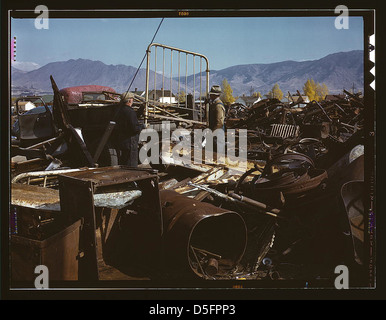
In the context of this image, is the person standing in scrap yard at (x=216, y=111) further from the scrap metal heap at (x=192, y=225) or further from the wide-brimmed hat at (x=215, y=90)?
the scrap metal heap at (x=192, y=225)

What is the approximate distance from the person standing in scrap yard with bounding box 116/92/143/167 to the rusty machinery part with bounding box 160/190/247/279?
2499 mm

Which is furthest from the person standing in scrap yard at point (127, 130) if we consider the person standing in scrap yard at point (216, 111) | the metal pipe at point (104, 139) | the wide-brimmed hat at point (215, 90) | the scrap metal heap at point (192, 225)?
the wide-brimmed hat at point (215, 90)

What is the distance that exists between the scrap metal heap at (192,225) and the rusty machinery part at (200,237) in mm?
11

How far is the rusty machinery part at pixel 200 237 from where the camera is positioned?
11.4 feet

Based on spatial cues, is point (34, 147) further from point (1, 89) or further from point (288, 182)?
point (288, 182)

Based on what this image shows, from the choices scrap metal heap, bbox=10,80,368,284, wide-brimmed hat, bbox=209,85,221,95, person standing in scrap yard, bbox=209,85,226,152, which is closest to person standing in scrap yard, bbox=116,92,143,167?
scrap metal heap, bbox=10,80,368,284

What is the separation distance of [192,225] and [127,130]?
3.55m

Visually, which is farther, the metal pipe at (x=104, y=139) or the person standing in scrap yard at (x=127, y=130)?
the metal pipe at (x=104, y=139)

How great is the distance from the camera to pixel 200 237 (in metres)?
4.44

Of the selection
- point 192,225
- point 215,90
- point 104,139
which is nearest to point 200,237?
point 192,225

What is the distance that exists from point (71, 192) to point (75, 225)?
1.09 feet

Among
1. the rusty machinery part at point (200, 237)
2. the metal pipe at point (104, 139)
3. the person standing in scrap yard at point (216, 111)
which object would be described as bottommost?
the rusty machinery part at point (200, 237)

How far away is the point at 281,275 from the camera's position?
162 inches

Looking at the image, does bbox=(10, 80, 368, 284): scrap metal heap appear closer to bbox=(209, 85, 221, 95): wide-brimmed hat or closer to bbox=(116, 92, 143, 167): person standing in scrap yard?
bbox=(116, 92, 143, 167): person standing in scrap yard
